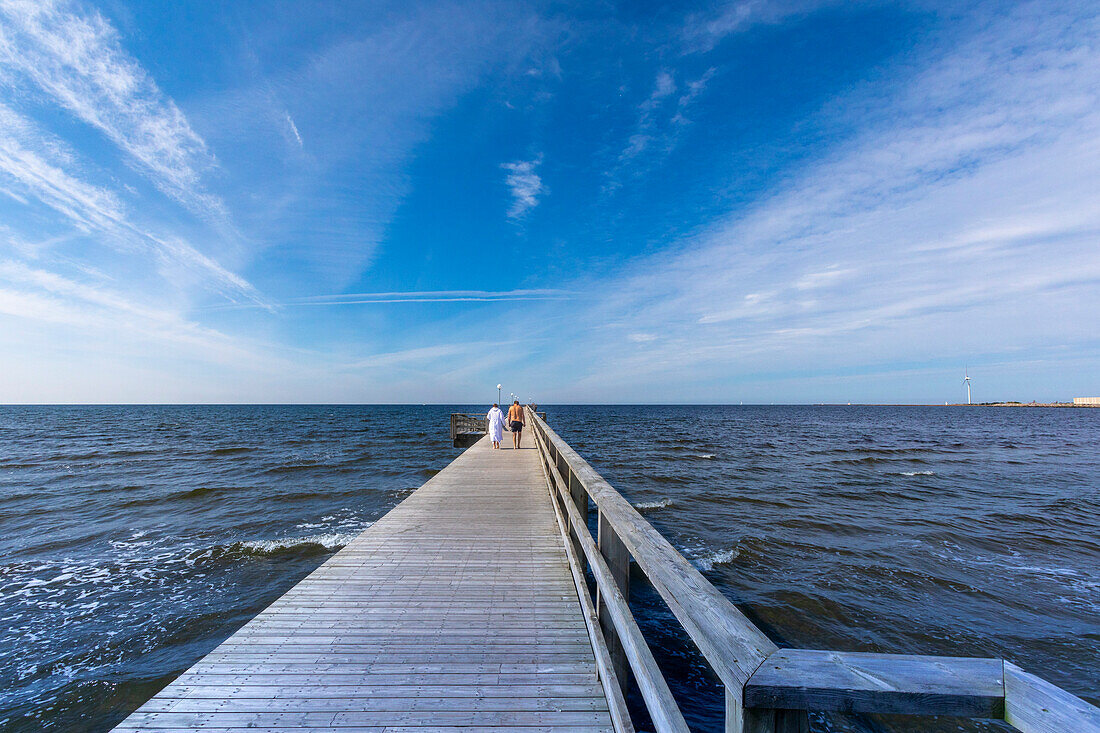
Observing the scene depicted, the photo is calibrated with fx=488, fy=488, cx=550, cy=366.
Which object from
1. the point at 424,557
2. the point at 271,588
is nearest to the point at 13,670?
the point at 271,588

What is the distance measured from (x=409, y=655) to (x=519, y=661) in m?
0.74

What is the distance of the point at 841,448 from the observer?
85.9ft

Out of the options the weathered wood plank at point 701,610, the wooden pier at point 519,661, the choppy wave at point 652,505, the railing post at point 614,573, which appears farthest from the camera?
the choppy wave at point 652,505

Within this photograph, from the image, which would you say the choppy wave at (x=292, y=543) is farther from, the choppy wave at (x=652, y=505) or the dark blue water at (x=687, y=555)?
the choppy wave at (x=652, y=505)

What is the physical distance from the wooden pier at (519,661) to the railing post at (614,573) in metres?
0.01

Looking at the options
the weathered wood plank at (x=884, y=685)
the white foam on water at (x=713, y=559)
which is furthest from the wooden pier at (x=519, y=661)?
the white foam on water at (x=713, y=559)

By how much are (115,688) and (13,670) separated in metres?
1.34

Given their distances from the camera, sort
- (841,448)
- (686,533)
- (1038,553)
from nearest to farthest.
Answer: (1038,553)
(686,533)
(841,448)

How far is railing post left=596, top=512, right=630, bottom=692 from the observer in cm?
321

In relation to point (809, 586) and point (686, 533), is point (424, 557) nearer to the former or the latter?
point (809, 586)

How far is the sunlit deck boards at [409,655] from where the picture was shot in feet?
8.73

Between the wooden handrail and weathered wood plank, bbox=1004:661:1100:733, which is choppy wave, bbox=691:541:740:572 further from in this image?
weathered wood plank, bbox=1004:661:1100:733

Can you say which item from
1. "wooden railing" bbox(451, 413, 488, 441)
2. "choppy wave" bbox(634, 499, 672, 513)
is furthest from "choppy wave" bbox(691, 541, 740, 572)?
"wooden railing" bbox(451, 413, 488, 441)

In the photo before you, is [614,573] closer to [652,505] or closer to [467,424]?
[652,505]
